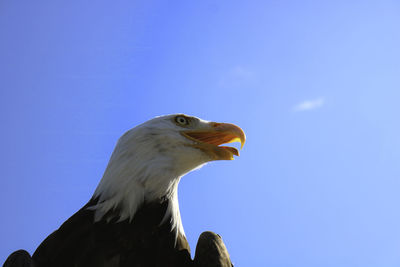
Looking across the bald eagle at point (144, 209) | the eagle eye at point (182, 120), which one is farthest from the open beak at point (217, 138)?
the eagle eye at point (182, 120)

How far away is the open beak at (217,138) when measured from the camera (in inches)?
213

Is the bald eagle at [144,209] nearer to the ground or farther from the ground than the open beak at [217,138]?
nearer to the ground

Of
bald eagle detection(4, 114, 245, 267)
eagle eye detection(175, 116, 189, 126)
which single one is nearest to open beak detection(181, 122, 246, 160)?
bald eagle detection(4, 114, 245, 267)

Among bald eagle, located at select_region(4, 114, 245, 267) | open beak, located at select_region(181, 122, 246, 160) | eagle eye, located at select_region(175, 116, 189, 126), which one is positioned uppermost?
eagle eye, located at select_region(175, 116, 189, 126)

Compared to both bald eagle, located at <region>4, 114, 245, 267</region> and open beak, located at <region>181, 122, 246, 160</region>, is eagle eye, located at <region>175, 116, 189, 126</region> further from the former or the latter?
open beak, located at <region>181, 122, 246, 160</region>

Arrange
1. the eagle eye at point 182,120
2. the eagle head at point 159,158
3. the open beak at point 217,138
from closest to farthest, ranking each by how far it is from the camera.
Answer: the eagle head at point 159,158 → the open beak at point 217,138 → the eagle eye at point 182,120

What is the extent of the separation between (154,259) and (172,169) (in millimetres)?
1195

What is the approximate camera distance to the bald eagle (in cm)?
424

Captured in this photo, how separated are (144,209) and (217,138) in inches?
58.1

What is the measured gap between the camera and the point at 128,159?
5012 millimetres

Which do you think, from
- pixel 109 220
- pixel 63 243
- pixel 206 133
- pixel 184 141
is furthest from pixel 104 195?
pixel 206 133

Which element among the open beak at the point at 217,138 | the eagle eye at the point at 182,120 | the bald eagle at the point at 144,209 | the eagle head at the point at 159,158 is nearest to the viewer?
the bald eagle at the point at 144,209

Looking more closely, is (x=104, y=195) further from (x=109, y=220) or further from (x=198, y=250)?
(x=198, y=250)

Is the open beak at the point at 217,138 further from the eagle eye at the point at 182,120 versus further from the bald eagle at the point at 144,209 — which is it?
the eagle eye at the point at 182,120
